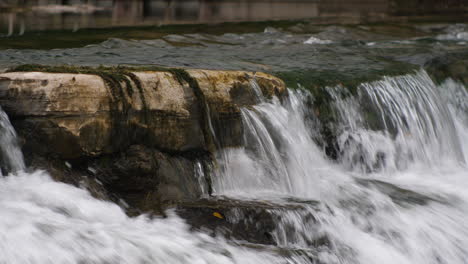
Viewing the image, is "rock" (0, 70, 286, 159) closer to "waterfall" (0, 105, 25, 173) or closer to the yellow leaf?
"waterfall" (0, 105, 25, 173)

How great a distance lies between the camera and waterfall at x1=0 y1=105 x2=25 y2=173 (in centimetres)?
468

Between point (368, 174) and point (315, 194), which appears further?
point (368, 174)

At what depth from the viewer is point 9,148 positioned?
4.70 meters

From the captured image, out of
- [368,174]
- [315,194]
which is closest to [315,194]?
[315,194]

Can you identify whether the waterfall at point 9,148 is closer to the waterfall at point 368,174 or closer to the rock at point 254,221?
the rock at point 254,221

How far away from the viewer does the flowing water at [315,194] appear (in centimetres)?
405

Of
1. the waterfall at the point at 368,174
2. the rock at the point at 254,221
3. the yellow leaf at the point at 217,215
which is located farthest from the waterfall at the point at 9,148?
the waterfall at the point at 368,174

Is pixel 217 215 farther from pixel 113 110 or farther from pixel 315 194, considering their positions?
pixel 315 194

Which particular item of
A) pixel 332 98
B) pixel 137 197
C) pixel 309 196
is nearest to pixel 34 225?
pixel 137 197

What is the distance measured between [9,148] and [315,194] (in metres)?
2.50

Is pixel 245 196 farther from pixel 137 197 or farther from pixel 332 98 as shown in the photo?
pixel 332 98

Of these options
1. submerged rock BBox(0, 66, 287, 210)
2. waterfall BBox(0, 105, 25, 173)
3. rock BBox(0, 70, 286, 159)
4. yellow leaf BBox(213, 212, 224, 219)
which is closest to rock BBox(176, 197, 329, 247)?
yellow leaf BBox(213, 212, 224, 219)

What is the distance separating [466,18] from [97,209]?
13311 mm

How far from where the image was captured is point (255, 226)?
481 cm
